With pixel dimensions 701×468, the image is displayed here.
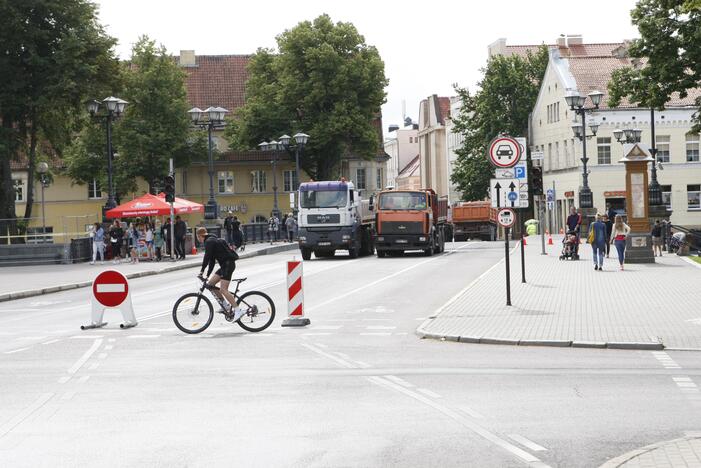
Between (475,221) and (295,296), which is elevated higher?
(475,221)

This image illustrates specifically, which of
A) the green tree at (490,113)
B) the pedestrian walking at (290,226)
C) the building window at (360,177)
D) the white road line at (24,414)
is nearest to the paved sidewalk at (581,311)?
the white road line at (24,414)

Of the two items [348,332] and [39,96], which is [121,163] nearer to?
[39,96]

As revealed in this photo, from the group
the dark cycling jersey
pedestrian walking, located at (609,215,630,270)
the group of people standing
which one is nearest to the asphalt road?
the dark cycling jersey

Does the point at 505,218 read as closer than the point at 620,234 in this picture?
Yes

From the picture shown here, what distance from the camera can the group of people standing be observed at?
4831cm

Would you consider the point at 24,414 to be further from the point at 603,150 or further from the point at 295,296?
the point at 603,150

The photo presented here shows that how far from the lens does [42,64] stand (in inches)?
2019

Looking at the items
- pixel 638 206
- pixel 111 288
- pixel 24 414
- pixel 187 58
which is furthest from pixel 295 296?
pixel 187 58

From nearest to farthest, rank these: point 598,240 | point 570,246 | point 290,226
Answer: point 598,240
point 570,246
point 290,226

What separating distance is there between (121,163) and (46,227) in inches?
1241

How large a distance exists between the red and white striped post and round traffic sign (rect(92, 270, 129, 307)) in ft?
8.71

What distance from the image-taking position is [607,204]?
81500 mm

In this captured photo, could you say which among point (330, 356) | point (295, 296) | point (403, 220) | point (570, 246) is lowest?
point (330, 356)

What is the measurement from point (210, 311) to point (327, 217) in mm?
28057
